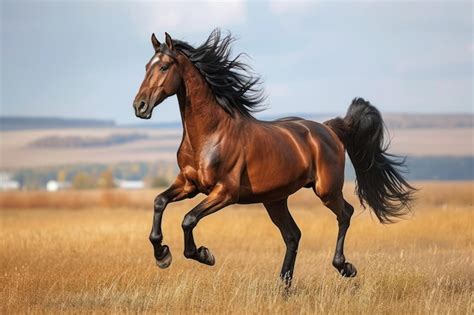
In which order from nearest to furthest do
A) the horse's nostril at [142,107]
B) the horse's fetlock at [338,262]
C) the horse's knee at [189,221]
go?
the horse's nostril at [142,107]
the horse's knee at [189,221]
the horse's fetlock at [338,262]

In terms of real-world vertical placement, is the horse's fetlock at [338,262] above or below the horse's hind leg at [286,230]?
below

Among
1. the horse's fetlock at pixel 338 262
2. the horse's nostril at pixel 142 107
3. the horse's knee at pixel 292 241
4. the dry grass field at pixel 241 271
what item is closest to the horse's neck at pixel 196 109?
the horse's nostril at pixel 142 107

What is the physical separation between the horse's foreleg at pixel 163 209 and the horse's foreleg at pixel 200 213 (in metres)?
0.27

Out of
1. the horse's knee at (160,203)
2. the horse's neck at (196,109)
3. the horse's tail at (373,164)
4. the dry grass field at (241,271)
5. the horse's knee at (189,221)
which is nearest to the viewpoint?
the horse's knee at (189,221)

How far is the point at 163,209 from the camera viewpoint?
32.7ft

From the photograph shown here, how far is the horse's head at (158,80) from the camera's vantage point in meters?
9.57

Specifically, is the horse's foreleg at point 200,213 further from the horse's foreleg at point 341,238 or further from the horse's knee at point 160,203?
the horse's foreleg at point 341,238

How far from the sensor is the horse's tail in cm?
1295

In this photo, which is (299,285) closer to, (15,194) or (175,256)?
(175,256)

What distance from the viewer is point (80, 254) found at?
16047mm

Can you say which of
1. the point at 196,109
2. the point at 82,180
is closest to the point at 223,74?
the point at 196,109

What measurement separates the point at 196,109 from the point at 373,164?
152 inches

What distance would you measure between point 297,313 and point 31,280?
357 centimetres

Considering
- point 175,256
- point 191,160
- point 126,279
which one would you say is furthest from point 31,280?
point 175,256
